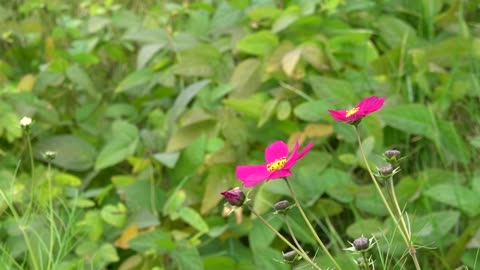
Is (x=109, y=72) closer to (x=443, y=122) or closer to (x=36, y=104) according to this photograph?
(x=36, y=104)

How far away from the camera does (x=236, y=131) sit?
5.10 feet

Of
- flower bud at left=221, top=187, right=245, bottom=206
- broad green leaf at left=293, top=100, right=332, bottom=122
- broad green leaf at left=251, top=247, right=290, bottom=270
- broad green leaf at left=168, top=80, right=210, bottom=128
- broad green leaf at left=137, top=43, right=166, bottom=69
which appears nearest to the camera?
flower bud at left=221, top=187, right=245, bottom=206

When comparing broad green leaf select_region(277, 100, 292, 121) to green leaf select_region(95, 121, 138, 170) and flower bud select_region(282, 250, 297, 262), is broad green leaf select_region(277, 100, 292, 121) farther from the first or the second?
flower bud select_region(282, 250, 297, 262)

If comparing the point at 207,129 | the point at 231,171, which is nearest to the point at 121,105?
the point at 207,129

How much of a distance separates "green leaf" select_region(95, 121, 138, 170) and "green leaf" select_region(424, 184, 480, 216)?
588mm

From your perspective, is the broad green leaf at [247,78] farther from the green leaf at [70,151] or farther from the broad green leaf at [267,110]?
the green leaf at [70,151]

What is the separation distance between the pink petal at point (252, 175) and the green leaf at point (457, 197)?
1.79 feet

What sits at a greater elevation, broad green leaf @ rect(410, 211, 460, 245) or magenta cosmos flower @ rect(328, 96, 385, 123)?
magenta cosmos flower @ rect(328, 96, 385, 123)

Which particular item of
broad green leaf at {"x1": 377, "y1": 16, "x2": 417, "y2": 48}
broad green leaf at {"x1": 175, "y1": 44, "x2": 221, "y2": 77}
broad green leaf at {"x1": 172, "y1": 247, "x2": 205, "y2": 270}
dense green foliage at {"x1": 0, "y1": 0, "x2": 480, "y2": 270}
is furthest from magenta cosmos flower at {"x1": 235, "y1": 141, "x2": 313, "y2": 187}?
broad green leaf at {"x1": 377, "y1": 16, "x2": 417, "y2": 48}

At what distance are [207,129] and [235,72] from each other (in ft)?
0.52

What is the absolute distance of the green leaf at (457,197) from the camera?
123 cm

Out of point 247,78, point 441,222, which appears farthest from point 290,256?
point 247,78

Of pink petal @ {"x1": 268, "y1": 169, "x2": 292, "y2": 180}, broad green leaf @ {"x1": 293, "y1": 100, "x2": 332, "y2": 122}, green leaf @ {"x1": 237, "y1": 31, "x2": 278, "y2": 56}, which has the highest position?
pink petal @ {"x1": 268, "y1": 169, "x2": 292, "y2": 180}

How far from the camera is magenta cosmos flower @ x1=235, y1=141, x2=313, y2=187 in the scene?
0.72 meters
